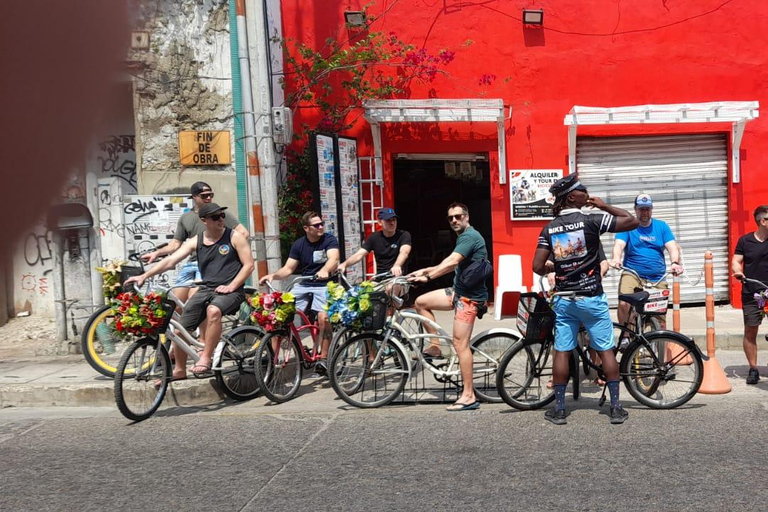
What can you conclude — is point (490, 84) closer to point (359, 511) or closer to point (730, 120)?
point (730, 120)

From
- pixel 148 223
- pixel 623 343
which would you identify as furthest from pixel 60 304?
pixel 623 343

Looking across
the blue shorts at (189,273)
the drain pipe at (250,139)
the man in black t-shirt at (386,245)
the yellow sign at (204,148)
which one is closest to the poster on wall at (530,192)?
the man in black t-shirt at (386,245)

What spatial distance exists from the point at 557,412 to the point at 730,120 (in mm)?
6389

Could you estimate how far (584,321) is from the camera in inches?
229

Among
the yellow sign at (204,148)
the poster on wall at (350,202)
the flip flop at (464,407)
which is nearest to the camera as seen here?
the flip flop at (464,407)

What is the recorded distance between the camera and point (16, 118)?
2.15 ft

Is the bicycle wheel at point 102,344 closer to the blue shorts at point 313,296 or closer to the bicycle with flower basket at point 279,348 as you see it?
the bicycle with flower basket at point 279,348

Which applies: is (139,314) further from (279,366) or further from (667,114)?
(667,114)

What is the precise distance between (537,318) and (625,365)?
0.84m

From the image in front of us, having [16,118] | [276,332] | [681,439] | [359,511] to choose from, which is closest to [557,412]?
[681,439]

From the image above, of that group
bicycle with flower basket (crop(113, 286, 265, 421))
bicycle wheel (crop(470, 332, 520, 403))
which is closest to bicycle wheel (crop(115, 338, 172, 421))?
bicycle with flower basket (crop(113, 286, 265, 421))

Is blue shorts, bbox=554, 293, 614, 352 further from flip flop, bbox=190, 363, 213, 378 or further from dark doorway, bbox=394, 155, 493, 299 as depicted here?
dark doorway, bbox=394, 155, 493, 299

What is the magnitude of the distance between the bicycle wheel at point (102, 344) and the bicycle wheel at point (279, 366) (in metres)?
1.56

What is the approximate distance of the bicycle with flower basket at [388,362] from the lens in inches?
253
